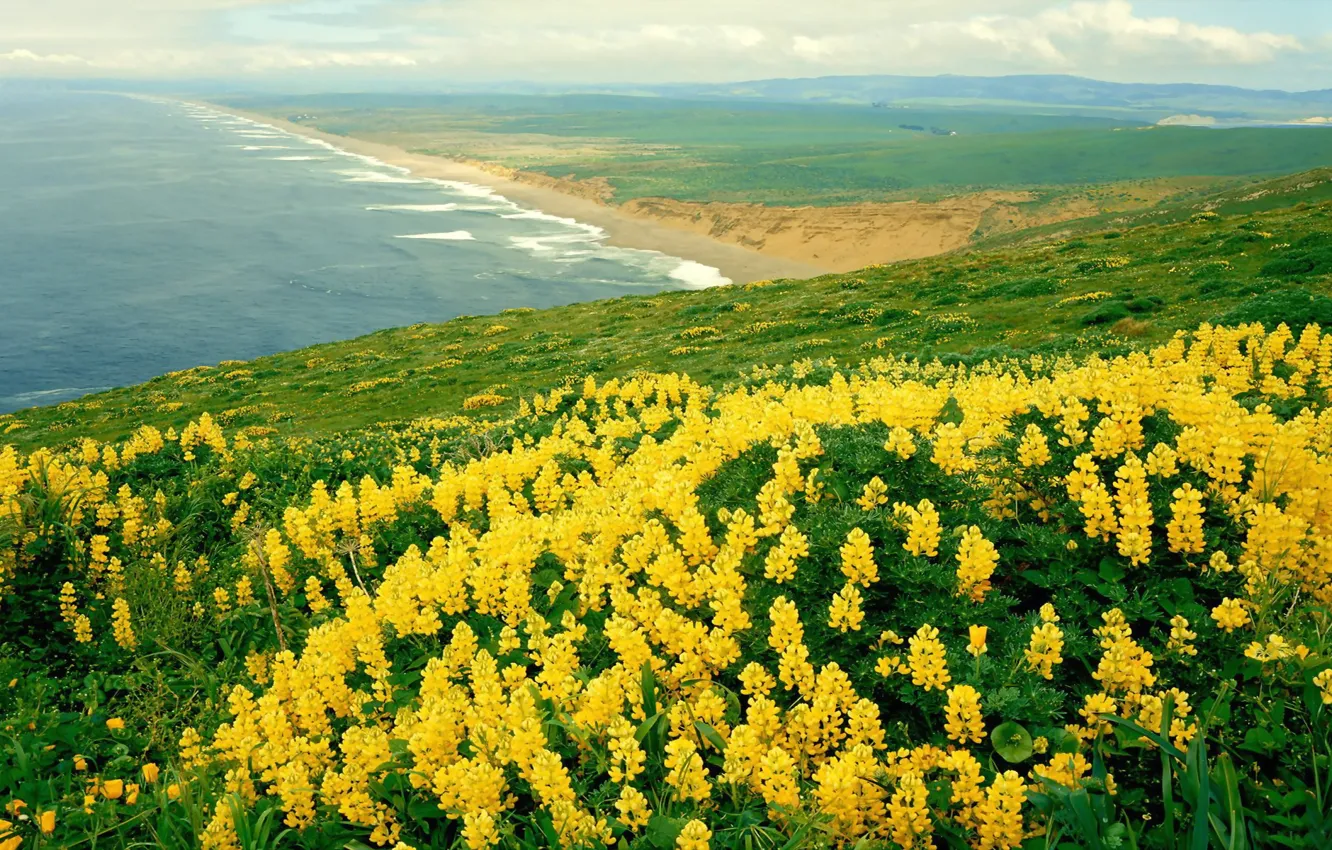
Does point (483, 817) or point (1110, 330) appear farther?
point (1110, 330)

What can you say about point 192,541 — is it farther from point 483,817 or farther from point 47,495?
point 483,817

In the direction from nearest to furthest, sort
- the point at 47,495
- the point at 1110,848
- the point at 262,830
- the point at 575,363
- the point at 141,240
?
the point at 1110,848 < the point at 262,830 < the point at 47,495 < the point at 575,363 < the point at 141,240

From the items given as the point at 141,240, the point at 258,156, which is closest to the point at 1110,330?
the point at 141,240

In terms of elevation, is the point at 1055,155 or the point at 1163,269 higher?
the point at 1055,155

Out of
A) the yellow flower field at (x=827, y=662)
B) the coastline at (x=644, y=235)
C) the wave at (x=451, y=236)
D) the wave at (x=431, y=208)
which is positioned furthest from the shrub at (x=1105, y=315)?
the wave at (x=431, y=208)

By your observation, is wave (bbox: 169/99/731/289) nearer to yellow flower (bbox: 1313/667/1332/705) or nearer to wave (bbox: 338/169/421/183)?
wave (bbox: 338/169/421/183)

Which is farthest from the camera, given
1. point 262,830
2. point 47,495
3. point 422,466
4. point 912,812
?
point 422,466

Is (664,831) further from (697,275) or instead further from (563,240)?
(563,240)
